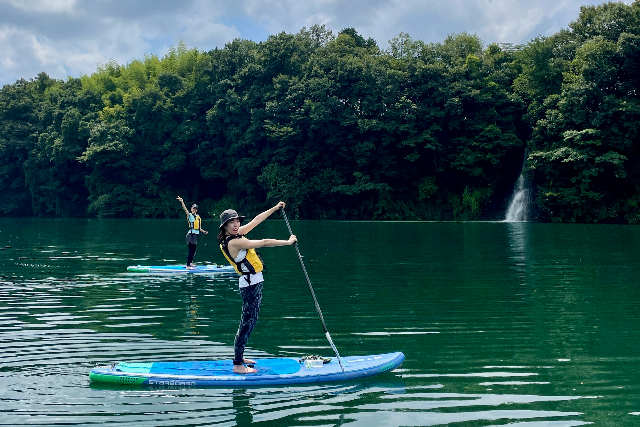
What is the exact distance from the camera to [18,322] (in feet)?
48.0

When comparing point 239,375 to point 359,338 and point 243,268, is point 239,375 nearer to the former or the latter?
point 243,268

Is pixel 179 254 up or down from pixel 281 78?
down

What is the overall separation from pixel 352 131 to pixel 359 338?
202 feet

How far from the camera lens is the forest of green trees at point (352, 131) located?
60.6 m

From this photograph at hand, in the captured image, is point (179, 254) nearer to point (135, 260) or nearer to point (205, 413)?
point (135, 260)

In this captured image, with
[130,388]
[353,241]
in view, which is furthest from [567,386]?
[353,241]

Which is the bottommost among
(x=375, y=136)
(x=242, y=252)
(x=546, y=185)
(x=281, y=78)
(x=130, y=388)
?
(x=130, y=388)

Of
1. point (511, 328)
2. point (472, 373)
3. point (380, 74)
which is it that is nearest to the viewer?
point (472, 373)

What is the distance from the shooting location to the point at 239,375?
32.8ft

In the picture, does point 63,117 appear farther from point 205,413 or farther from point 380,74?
point 205,413

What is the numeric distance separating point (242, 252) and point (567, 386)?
4874 mm

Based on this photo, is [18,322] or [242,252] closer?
[242,252]

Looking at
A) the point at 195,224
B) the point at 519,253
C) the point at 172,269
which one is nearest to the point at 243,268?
the point at 172,269

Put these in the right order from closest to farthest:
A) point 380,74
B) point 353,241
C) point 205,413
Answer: point 205,413 → point 353,241 → point 380,74
